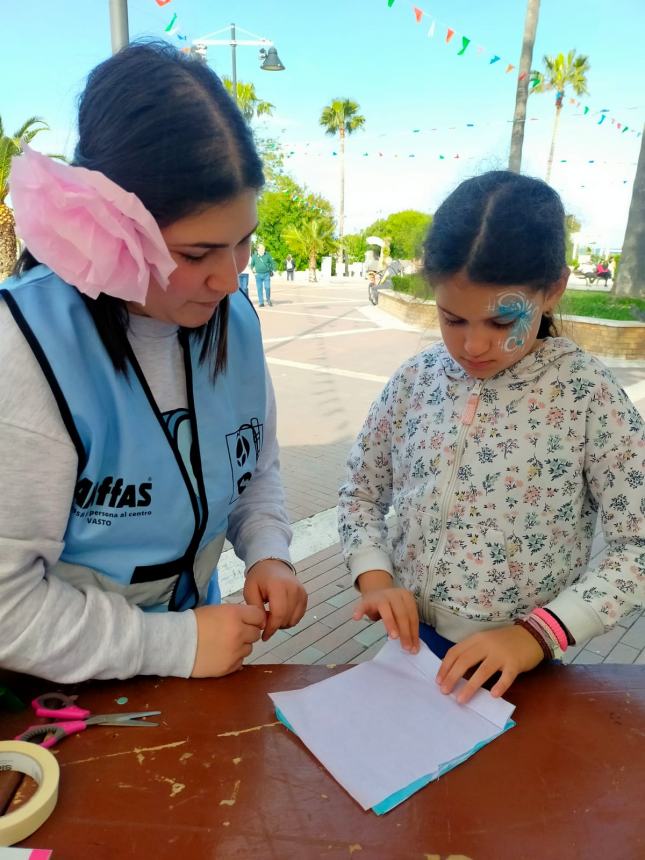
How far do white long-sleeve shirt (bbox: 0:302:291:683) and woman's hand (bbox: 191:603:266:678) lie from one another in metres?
0.02

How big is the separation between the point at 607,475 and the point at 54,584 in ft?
3.25

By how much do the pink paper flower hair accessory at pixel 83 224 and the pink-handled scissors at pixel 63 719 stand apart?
62cm

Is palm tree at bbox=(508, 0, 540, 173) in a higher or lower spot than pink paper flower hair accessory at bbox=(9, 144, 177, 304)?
higher

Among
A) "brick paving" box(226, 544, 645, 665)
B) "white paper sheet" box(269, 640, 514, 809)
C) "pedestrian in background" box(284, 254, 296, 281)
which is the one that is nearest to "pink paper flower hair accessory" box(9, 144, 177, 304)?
"white paper sheet" box(269, 640, 514, 809)

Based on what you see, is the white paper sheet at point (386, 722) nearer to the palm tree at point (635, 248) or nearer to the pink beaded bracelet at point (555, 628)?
the pink beaded bracelet at point (555, 628)

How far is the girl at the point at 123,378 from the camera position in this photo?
2.85 ft

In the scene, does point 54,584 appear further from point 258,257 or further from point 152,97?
point 258,257

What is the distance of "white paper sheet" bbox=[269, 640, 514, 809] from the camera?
0.87 meters

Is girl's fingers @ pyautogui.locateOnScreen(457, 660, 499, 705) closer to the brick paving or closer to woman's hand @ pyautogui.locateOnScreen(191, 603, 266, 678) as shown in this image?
woman's hand @ pyautogui.locateOnScreen(191, 603, 266, 678)

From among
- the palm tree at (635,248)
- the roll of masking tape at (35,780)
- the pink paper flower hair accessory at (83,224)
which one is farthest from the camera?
the palm tree at (635,248)

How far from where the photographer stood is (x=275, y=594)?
1218mm

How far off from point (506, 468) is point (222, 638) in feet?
2.10

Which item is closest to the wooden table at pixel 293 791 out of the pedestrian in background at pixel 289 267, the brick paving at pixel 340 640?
the brick paving at pixel 340 640

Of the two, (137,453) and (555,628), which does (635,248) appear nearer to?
(555,628)
